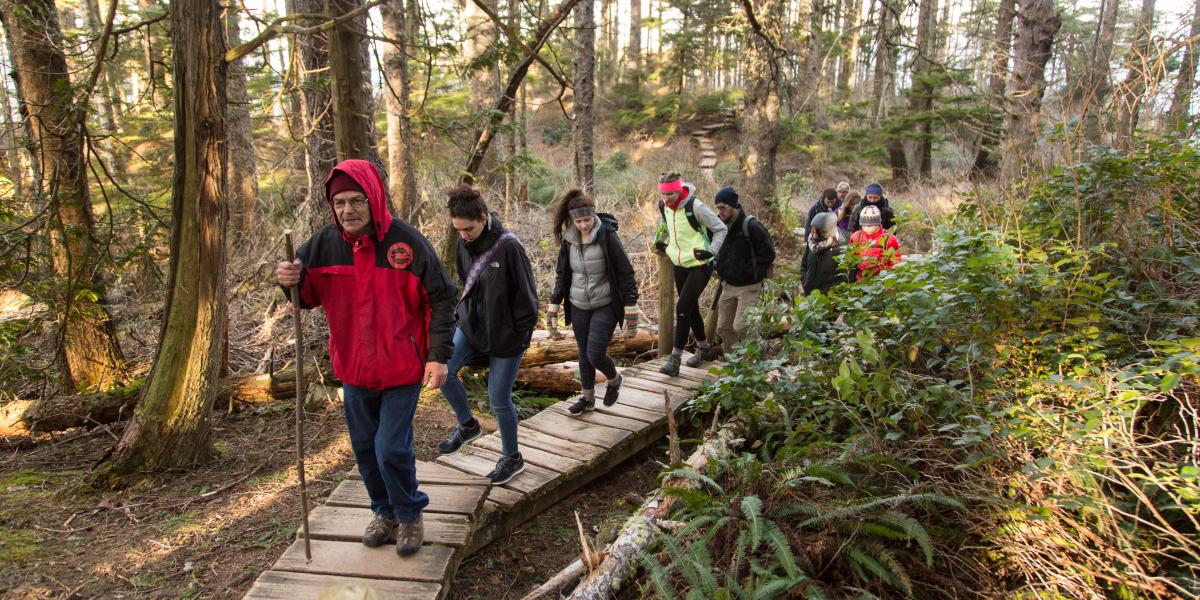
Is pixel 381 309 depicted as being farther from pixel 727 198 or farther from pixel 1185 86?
pixel 1185 86

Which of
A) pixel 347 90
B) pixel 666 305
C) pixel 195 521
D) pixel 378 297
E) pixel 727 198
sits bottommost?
pixel 195 521

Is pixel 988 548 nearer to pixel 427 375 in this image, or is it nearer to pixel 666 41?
pixel 427 375

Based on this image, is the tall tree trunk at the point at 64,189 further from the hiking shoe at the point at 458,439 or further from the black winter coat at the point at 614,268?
the black winter coat at the point at 614,268

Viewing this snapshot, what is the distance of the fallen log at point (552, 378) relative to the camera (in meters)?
7.33

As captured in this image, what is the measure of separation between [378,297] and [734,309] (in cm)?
449

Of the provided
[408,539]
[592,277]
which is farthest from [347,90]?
[408,539]

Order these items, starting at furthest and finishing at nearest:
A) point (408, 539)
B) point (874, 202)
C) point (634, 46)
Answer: point (634, 46) < point (874, 202) < point (408, 539)

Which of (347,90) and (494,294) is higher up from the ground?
(347,90)

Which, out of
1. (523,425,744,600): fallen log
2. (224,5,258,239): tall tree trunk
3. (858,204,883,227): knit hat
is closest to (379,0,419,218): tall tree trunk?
(224,5,258,239): tall tree trunk

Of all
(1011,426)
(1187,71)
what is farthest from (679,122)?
(1011,426)

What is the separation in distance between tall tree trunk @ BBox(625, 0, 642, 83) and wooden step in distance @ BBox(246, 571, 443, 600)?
107ft

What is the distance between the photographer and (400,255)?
327cm

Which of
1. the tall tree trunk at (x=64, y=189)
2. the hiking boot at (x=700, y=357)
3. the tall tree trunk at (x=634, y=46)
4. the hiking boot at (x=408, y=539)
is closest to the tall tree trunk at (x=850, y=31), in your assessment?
the hiking boot at (x=700, y=357)

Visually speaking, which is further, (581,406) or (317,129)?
(317,129)
